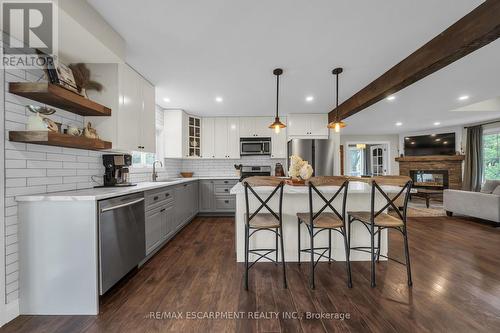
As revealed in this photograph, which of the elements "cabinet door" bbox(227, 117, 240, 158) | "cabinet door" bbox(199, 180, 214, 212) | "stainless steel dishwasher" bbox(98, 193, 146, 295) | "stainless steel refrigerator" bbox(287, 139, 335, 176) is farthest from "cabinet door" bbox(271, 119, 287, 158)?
"stainless steel dishwasher" bbox(98, 193, 146, 295)

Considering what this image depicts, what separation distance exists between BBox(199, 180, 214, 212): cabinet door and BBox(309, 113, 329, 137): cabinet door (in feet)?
8.92

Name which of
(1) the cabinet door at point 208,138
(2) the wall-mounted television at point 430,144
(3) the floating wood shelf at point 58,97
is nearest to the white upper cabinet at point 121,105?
(3) the floating wood shelf at point 58,97

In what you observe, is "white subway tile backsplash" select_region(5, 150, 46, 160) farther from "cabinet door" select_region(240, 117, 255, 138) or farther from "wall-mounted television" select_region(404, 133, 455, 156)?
"wall-mounted television" select_region(404, 133, 455, 156)

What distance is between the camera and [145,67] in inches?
104

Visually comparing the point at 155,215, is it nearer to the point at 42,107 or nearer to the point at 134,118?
the point at 134,118

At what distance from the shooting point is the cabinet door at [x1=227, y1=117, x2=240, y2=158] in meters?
5.09

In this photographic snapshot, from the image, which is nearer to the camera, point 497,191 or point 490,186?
point 497,191

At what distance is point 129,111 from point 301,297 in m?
2.78

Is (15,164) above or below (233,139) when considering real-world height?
below

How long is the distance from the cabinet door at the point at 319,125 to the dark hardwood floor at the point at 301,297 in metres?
2.84

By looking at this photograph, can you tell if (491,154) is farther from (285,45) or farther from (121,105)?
(121,105)

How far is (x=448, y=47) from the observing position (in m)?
1.92

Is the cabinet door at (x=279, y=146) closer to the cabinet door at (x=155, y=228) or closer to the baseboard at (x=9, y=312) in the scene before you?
the cabinet door at (x=155, y=228)

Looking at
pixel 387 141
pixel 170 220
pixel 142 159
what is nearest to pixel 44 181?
pixel 170 220
